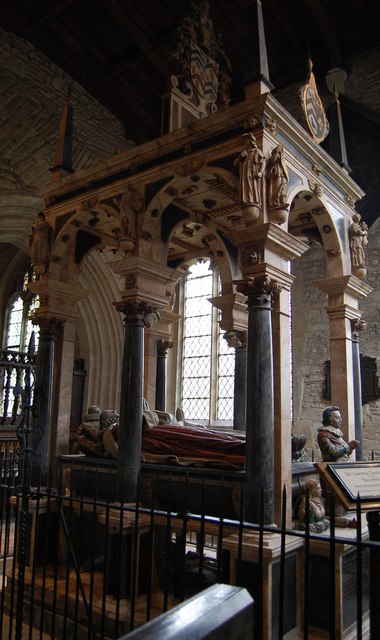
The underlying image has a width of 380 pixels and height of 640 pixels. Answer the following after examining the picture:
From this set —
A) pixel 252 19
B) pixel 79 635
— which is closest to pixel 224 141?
pixel 252 19

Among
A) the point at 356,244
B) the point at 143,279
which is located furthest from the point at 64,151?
the point at 356,244

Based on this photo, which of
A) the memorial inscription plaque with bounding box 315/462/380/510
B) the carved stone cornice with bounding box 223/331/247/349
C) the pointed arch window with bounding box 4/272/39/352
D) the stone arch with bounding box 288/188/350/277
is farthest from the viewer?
the pointed arch window with bounding box 4/272/39/352

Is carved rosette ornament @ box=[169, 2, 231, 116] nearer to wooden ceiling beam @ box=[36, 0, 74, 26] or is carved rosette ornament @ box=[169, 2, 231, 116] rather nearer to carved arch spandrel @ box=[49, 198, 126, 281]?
carved arch spandrel @ box=[49, 198, 126, 281]

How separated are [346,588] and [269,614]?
0.67 m

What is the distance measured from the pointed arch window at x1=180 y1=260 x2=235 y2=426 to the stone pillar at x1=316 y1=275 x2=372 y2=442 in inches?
184

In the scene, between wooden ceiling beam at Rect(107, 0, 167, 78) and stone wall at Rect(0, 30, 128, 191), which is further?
wooden ceiling beam at Rect(107, 0, 167, 78)

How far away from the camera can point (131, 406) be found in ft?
14.6

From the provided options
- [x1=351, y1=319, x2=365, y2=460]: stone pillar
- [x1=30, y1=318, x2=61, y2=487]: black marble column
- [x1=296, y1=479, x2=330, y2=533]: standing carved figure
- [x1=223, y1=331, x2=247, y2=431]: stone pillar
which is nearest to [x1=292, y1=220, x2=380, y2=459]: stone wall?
[x1=223, y1=331, x2=247, y2=431]: stone pillar

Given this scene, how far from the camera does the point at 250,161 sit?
12.9 feet

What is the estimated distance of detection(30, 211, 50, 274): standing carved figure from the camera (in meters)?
5.55

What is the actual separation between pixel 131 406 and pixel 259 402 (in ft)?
4.05

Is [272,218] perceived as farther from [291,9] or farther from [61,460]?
[291,9]

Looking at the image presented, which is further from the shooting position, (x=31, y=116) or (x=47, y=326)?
(x=31, y=116)

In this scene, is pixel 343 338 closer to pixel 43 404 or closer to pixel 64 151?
pixel 43 404
